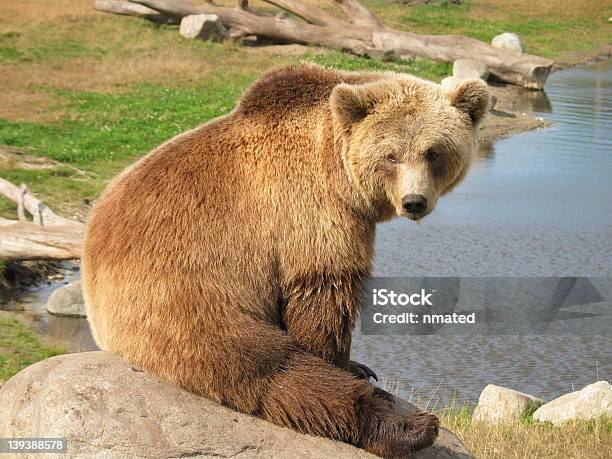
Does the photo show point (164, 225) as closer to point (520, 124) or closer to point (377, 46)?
point (520, 124)

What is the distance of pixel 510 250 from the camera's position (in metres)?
13.0

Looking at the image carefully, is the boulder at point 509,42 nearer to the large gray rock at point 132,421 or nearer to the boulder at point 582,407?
the boulder at point 582,407


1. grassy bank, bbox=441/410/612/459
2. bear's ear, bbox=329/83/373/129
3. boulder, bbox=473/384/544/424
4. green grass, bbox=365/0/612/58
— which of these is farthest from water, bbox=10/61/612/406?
green grass, bbox=365/0/612/58

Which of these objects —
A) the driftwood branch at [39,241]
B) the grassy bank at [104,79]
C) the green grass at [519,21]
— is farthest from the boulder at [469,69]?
the driftwood branch at [39,241]

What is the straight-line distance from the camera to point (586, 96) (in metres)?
24.8

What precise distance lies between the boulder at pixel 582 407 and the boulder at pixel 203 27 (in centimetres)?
1887

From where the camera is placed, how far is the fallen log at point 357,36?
82.5ft

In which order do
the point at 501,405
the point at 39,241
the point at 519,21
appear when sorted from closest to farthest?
1. the point at 501,405
2. the point at 39,241
3. the point at 519,21

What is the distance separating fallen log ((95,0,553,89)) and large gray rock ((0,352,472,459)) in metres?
21.3

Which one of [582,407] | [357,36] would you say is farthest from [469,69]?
[582,407]

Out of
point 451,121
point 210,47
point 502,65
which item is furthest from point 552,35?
point 451,121

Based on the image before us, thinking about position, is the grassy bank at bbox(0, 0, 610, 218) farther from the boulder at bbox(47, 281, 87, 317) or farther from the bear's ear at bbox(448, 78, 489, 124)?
the bear's ear at bbox(448, 78, 489, 124)

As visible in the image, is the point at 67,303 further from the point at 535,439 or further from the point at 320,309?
the point at 320,309

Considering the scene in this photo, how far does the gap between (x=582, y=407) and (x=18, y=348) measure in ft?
17.2
